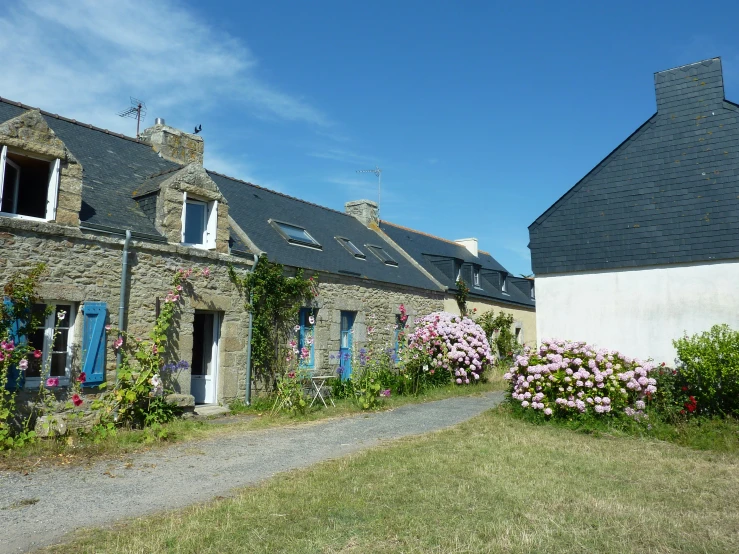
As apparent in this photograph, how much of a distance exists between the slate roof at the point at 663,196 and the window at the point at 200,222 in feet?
20.7

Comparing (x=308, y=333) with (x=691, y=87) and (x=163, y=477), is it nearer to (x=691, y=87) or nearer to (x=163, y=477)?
(x=163, y=477)

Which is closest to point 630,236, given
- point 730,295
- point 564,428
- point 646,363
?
point 730,295

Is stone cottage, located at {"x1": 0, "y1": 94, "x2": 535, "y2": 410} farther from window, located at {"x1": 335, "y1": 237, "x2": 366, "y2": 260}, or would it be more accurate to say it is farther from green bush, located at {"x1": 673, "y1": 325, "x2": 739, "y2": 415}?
green bush, located at {"x1": 673, "y1": 325, "x2": 739, "y2": 415}

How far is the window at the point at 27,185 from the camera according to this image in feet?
27.0

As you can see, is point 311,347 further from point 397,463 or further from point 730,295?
point 730,295

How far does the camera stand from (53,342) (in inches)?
320

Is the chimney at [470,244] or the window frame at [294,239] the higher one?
the chimney at [470,244]

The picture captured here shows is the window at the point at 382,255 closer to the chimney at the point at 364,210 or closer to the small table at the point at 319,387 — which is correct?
the chimney at the point at 364,210

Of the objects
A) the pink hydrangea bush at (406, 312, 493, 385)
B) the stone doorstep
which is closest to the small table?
the stone doorstep

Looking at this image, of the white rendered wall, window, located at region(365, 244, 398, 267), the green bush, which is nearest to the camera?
the green bush

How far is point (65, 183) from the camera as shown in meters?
8.46

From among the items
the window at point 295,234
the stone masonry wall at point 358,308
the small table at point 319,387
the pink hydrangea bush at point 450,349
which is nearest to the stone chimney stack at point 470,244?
the stone masonry wall at point 358,308

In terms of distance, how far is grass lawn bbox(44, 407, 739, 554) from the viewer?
4.06m

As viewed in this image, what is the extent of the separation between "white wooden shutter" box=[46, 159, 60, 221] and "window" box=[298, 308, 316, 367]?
553cm
